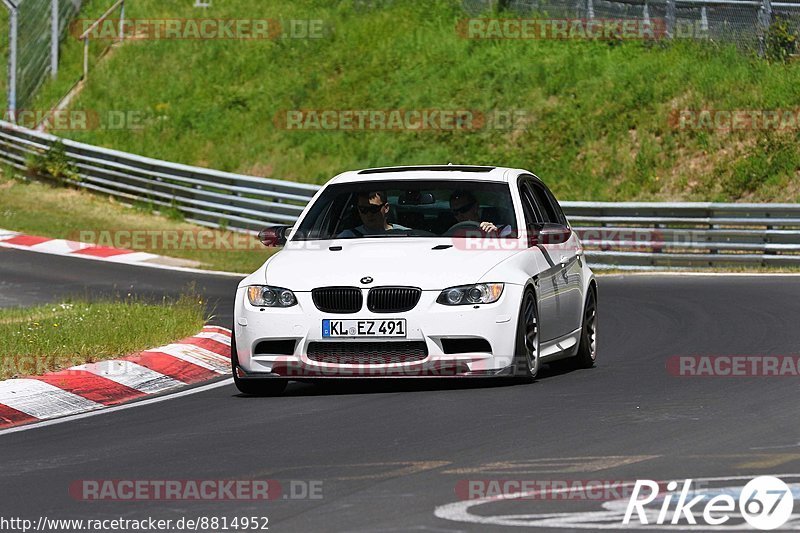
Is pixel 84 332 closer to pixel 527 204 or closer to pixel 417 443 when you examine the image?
pixel 527 204

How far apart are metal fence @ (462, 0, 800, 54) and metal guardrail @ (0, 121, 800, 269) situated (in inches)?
341

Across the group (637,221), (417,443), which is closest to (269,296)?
(417,443)

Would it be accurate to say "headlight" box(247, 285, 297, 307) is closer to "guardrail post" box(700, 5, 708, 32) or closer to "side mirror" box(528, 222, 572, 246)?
"side mirror" box(528, 222, 572, 246)

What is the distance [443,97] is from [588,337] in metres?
22.8

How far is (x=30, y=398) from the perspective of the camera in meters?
10.6

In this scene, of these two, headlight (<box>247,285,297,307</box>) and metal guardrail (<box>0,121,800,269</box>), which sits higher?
headlight (<box>247,285,297,307</box>)

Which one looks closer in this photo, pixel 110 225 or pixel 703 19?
pixel 110 225

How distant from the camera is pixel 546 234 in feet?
37.9

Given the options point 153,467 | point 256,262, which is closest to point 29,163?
point 256,262

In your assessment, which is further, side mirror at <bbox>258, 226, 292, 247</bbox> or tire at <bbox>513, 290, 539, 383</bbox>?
side mirror at <bbox>258, 226, 292, 247</bbox>

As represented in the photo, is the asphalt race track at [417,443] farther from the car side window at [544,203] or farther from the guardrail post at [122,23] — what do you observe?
the guardrail post at [122,23]

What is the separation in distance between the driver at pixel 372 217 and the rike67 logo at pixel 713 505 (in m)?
5.03

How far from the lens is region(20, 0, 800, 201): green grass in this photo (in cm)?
3070

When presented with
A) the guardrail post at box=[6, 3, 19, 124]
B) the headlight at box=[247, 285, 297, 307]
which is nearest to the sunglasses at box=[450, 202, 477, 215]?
the headlight at box=[247, 285, 297, 307]
